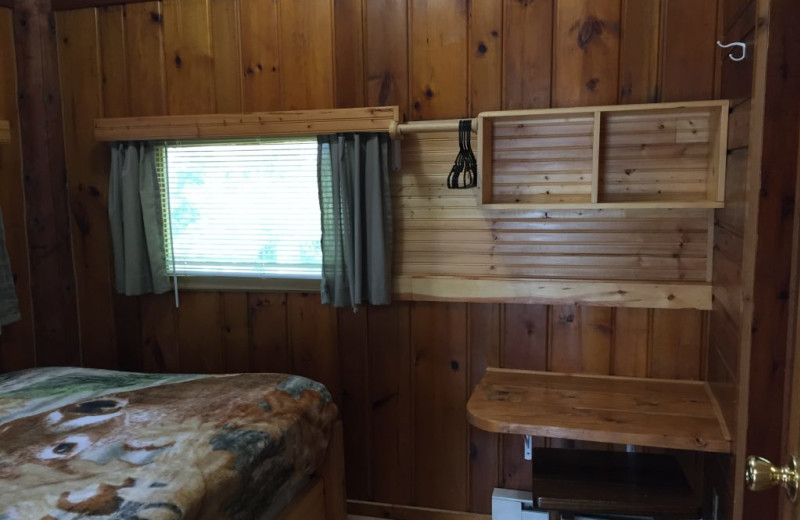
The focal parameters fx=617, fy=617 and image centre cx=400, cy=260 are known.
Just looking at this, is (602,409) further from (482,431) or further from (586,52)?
(586,52)

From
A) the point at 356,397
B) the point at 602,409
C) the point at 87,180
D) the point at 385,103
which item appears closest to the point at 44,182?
the point at 87,180

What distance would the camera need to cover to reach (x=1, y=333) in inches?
100

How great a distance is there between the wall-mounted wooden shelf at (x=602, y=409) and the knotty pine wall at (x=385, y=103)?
0.11 m

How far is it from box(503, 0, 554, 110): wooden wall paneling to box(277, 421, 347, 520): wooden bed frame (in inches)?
53.4

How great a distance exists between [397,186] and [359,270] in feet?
1.19

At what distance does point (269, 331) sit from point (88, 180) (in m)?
1.05

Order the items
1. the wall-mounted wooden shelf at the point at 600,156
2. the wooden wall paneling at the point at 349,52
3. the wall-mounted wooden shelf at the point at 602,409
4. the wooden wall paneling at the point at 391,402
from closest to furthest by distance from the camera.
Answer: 1. the wall-mounted wooden shelf at the point at 602,409
2. the wall-mounted wooden shelf at the point at 600,156
3. the wooden wall paneling at the point at 349,52
4. the wooden wall paneling at the point at 391,402

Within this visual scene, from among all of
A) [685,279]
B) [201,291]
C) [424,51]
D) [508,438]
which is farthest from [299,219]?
[685,279]

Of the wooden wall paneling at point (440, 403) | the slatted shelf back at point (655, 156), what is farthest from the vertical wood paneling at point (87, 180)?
the slatted shelf back at point (655, 156)

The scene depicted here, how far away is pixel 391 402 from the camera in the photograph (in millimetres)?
2551

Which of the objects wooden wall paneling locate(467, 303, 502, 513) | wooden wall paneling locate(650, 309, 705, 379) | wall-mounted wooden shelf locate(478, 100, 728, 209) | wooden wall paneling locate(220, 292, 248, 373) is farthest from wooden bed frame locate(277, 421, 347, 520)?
wooden wall paneling locate(650, 309, 705, 379)

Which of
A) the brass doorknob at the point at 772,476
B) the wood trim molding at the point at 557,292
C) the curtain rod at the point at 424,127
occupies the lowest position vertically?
the brass doorknob at the point at 772,476

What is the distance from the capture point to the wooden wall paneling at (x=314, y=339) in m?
2.57

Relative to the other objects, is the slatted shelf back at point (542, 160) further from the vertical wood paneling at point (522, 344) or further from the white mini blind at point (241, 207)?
the white mini blind at point (241, 207)
